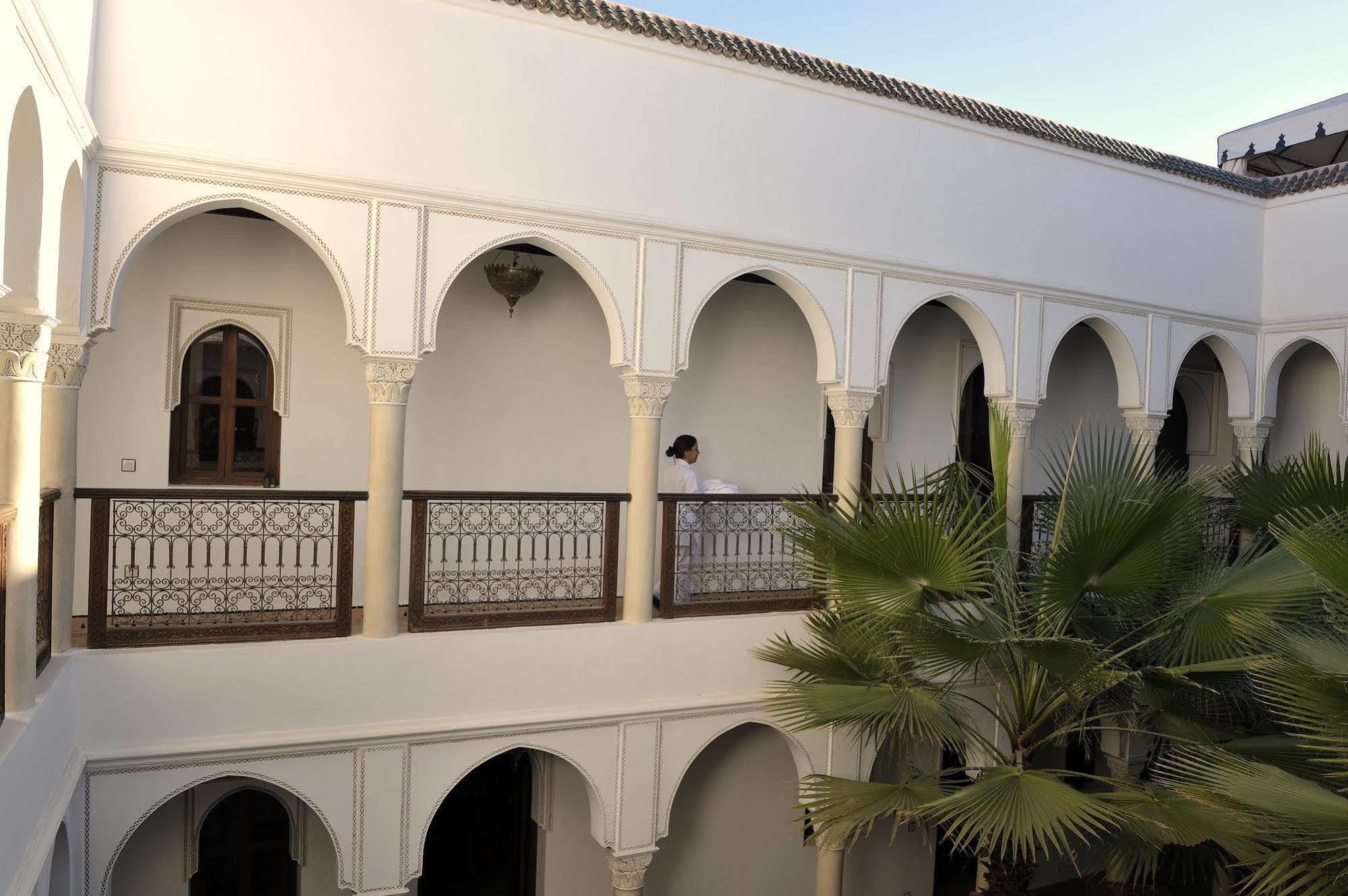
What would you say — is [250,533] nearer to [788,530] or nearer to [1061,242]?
[788,530]

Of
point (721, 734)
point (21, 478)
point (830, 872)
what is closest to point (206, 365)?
point (21, 478)

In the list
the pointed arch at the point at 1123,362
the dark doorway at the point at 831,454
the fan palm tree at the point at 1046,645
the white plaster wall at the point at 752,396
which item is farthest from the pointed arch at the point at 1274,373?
the fan palm tree at the point at 1046,645

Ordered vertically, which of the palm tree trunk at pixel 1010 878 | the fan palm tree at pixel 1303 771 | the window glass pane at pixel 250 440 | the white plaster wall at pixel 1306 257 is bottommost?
the palm tree trunk at pixel 1010 878

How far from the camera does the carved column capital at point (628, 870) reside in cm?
722

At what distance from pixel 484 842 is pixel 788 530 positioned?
4.69m

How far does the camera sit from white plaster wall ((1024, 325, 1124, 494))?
11.7 metres

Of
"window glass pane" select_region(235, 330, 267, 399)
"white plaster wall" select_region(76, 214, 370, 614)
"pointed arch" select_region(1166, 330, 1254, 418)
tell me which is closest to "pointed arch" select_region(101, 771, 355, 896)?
"white plaster wall" select_region(76, 214, 370, 614)

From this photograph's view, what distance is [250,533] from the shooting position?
6.04m

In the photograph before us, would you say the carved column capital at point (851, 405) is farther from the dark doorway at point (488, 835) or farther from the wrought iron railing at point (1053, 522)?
the dark doorway at point (488, 835)

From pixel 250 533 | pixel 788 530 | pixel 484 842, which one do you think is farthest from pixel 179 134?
pixel 484 842

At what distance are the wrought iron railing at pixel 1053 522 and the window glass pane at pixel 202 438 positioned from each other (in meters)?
5.89

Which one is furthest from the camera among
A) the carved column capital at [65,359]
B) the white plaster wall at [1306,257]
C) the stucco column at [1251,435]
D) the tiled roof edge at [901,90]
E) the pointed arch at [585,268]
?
the stucco column at [1251,435]

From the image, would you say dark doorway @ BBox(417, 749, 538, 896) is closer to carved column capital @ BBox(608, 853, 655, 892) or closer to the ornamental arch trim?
carved column capital @ BBox(608, 853, 655, 892)

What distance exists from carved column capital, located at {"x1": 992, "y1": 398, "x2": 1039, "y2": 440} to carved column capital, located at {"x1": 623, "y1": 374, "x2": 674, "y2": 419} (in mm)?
3302
